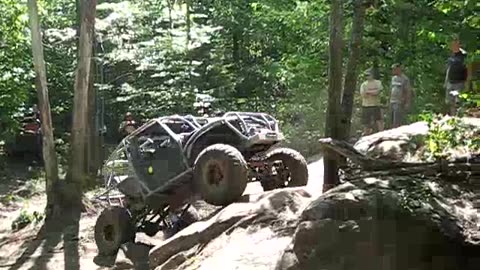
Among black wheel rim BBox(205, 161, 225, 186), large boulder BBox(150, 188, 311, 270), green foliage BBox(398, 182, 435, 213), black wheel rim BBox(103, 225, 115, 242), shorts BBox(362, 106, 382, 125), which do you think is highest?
shorts BBox(362, 106, 382, 125)

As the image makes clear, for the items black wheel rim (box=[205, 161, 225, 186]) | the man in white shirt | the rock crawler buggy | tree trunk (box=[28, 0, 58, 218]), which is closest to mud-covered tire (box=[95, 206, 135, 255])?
the rock crawler buggy

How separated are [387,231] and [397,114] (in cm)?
788

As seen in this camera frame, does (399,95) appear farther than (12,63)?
No

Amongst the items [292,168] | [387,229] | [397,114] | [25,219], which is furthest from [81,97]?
[387,229]

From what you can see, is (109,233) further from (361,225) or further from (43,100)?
(361,225)

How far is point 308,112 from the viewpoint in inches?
722

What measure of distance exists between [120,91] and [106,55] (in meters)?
1.33

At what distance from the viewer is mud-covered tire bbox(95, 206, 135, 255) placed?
11211 mm

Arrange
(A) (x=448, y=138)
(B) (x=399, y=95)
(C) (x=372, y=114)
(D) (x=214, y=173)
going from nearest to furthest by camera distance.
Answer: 1. (A) (x=448, y=138)
2. (D) (x=214, y=173)
3. (B) (x=399, y=95)
4. (C) (x=372, y=114)

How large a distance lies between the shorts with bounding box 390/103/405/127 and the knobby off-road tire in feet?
9.39

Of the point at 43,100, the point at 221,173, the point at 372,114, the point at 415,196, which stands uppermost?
the point at 43,100

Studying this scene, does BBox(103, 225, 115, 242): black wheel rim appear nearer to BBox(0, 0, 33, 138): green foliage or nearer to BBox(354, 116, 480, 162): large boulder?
BBox(354, 116, 480, 162): large boulder

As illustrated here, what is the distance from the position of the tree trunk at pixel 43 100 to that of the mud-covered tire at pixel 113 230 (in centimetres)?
327

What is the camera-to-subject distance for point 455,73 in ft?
36.5
